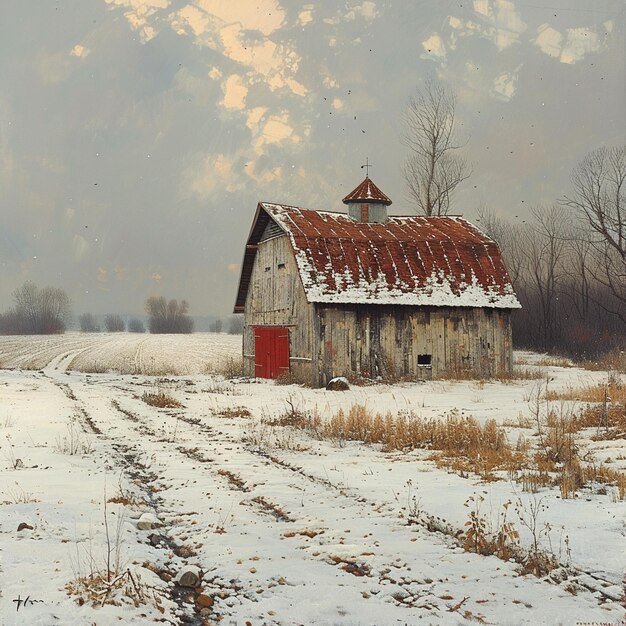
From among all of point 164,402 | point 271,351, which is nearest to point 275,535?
point 164,402

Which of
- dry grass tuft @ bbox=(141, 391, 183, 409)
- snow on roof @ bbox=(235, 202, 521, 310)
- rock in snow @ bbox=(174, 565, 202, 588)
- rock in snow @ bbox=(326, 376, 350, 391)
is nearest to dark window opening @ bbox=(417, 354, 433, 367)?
snow on roof @ bbox=(235, 202, 521, 310)

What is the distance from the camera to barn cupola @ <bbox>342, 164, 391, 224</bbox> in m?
27.2

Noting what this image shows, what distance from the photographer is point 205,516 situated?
6746 millimetres

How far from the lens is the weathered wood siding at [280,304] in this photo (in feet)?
76.5

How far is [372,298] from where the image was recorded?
23078mm

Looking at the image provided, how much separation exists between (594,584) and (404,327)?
19073mm

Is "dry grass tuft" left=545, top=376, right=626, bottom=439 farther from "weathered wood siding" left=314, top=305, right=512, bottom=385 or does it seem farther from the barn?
the barn

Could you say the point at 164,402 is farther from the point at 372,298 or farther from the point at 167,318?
the point at 167,318

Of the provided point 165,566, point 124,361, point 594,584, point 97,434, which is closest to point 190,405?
point 97,434

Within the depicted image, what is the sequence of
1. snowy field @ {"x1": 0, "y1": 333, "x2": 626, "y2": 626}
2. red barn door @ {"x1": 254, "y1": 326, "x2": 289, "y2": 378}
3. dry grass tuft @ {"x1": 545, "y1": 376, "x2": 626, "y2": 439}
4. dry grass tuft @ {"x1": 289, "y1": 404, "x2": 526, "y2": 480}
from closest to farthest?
snowy field @ {"x1": 0, "y1": 333, "x2": 626, "y2": 626}
dry grass tuft @ {"x1": 289, "y1": 404, "x2": 526, "y2": 480}
dry grass tuft @ {"x1": 545, "y1": 376, "x2": 626, "y2": 439}
red barn door @ {"x1": 254, "y1": 326, "x2": 289, "y2": 378}

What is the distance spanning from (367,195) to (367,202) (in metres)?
0.33

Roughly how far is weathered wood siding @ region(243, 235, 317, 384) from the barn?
0.04 m

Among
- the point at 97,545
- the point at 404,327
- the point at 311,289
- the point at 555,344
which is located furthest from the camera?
the point at 555,344

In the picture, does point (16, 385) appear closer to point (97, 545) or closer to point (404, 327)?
point (404, 327)
